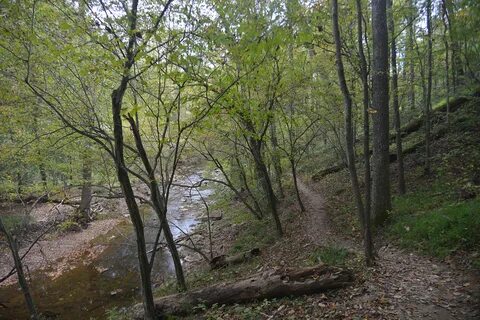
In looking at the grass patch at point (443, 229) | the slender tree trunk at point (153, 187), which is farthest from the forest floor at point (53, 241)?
the grass patch at point (443, 229)

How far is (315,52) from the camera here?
1295 cm

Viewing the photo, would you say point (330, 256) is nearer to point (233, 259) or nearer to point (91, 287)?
point (233, 259)

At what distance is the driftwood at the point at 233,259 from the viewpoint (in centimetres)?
984

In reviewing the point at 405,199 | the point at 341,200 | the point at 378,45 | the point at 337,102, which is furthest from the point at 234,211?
the point at 378,45

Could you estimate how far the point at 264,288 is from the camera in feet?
19.5

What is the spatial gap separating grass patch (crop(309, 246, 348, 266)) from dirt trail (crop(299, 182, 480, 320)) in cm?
93

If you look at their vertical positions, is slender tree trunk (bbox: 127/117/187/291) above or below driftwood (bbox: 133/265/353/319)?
above

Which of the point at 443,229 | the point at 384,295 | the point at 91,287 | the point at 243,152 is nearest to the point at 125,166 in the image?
the point at 384,295

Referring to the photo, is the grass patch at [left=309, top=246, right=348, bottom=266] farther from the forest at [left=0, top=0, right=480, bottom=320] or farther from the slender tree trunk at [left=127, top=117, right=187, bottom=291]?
the slender tree trunk at [left=127, top=117, right=187, bottom=291]

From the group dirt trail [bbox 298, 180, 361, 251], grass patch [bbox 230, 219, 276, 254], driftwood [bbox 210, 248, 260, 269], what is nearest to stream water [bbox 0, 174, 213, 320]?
driftwood [bbox 210, 248, 260, 269]

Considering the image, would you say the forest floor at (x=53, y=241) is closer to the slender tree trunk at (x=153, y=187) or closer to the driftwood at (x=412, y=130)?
the slender tree trunk at (x=153, y=187)

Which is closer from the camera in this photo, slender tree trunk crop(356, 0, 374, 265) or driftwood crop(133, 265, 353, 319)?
driftwood crop(133, 265, 353, 319)

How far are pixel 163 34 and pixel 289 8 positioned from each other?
323cm

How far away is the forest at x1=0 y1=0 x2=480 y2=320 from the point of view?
4.98 metres
